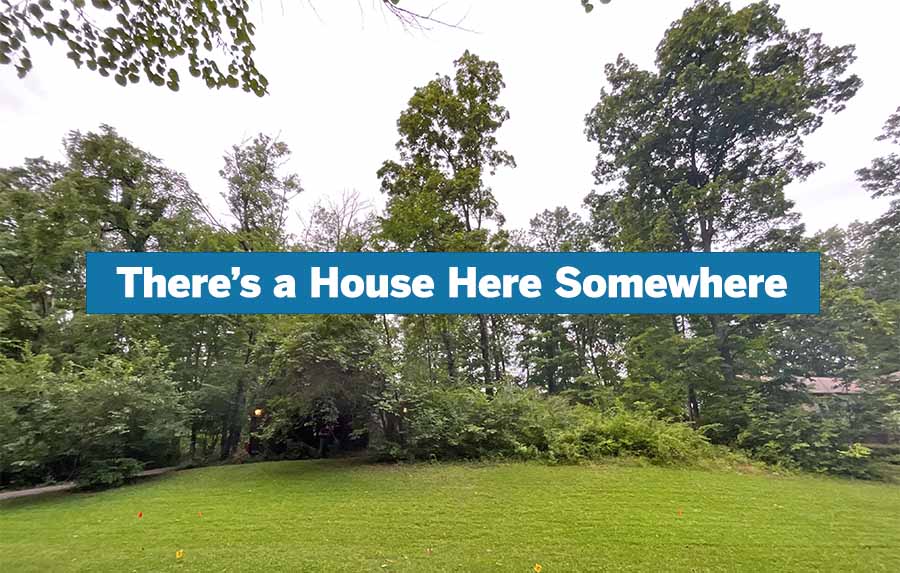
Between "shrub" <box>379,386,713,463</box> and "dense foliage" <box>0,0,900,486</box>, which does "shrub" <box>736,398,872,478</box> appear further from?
"shrub" <box>379,386,713,463</box>

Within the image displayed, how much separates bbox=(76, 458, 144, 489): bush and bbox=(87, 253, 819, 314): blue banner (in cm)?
295

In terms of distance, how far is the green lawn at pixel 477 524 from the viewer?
10.3 ft

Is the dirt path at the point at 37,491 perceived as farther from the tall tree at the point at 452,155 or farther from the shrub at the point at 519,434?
the tall tree at the point at 452,155

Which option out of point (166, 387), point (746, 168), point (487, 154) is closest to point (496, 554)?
point (166, 387)

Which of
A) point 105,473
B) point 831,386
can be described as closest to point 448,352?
point 105,473

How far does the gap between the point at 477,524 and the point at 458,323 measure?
235 inches

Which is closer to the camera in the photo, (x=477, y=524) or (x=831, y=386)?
(x=477, y=524)

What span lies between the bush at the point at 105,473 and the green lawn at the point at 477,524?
53cm

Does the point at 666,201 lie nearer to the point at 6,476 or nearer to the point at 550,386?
the point at 550,386

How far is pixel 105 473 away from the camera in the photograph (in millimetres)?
6457

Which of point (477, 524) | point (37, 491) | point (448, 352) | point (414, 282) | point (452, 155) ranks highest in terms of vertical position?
point (452, 155)

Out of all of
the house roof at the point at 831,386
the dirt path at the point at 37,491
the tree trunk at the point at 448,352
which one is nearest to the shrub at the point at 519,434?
the tree trunk at the point at 448,352

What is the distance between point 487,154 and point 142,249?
10470 millimetres

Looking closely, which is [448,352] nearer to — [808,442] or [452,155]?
[452,155]
